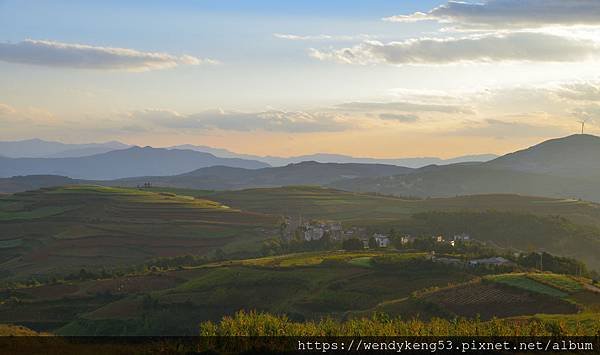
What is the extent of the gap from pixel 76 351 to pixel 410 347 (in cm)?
1676

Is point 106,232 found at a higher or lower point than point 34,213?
lower

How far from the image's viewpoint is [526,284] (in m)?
76.8

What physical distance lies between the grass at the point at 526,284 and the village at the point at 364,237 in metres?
16.8

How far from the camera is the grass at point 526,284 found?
236 feet

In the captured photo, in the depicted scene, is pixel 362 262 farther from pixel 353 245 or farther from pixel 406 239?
pixel 406 239

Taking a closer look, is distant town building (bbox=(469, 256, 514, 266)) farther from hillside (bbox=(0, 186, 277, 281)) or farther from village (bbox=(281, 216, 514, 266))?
hillside (bbox=(0, 186, 277, 281))

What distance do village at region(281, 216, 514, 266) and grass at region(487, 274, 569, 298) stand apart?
16.8 m

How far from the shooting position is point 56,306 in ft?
308

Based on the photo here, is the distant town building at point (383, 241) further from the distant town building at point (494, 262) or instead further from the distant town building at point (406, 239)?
the distant town building at point (494, 262)

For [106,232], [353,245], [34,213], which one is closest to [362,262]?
[353,245]

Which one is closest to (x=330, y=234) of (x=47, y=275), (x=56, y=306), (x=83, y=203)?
(x=47, y=275)

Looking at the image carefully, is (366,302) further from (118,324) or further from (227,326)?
(227,326)

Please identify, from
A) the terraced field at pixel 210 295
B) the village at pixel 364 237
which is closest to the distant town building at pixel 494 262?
the village at pixel 364 237

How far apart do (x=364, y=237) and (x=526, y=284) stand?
250ft
